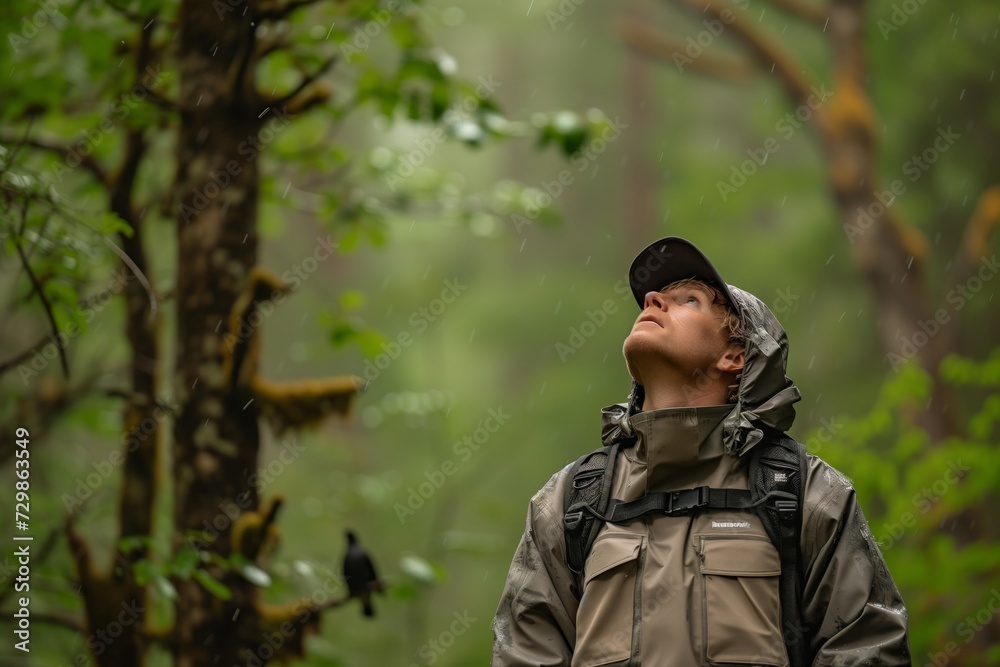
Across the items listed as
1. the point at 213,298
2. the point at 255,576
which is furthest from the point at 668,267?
the point at 213,298

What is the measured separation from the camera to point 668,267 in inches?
107

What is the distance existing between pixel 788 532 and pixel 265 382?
2.41 metres

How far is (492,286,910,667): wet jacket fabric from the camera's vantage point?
2172 mm

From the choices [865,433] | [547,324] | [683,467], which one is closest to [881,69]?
[547,324]

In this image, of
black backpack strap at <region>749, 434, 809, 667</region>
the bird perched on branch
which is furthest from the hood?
the bird perched on branch

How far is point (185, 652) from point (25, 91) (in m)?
2.50

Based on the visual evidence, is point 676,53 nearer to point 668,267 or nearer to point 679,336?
point 668,267

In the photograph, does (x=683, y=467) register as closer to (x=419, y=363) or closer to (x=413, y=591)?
(x=413, y=591)

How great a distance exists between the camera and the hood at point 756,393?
93.0 inches

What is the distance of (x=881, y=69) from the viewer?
12281 millimetres

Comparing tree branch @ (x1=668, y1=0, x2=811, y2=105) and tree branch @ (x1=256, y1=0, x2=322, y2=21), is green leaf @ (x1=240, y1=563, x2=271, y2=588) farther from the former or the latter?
tree branch @ (x1=668, y1=0, x2=811, y2=105)

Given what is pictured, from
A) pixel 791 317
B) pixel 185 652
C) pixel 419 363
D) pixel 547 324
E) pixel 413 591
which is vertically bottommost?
pixel 419 363

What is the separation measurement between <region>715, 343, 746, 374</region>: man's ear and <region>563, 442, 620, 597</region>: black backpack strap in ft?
1.22

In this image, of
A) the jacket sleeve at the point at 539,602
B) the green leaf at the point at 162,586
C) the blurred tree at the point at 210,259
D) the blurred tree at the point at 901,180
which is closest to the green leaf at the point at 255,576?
the blurred tree at the point at 210,259
